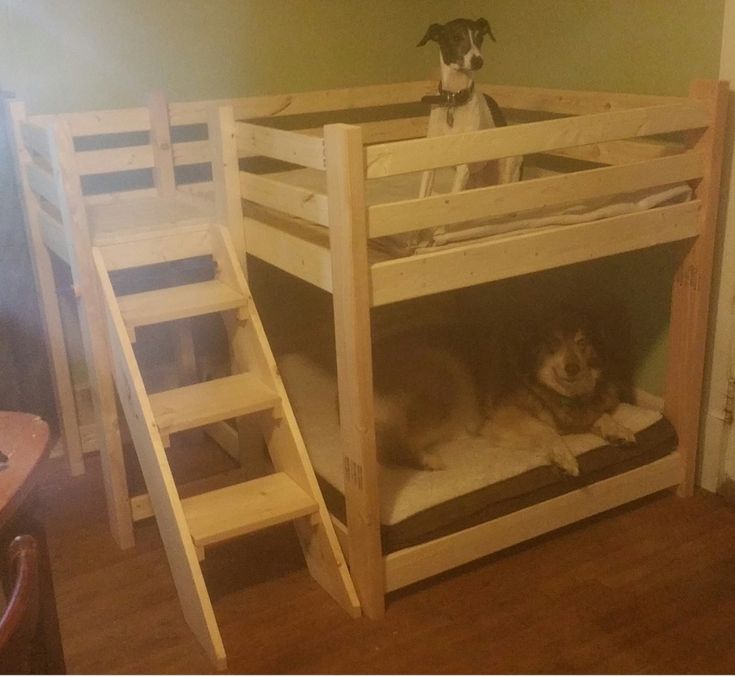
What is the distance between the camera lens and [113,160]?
8.33 ft

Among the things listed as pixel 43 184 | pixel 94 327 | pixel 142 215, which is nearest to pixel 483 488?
pixel 94 327

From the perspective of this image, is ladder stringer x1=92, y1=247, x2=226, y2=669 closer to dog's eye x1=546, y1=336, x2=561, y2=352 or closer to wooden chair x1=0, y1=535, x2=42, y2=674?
wooden chair x1=0, y1=535, x2=42, y2=674

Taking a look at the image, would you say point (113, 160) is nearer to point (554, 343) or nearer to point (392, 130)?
point (392, 130)

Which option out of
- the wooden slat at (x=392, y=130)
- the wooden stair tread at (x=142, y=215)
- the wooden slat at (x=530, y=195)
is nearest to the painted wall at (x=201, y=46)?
the wooden slat at (x=392, y=130)

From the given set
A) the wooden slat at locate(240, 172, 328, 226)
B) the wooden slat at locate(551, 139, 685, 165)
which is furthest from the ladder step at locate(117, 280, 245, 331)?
the wooden slat at locate(551, 139, 685, 165)

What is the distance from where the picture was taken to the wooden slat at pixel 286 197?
6.23 feet

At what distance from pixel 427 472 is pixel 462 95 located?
40.1 inches

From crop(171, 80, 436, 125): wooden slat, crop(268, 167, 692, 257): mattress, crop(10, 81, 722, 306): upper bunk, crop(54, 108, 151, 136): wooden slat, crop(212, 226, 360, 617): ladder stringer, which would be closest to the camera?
crop(10, 81, 722, 306): upper bunk

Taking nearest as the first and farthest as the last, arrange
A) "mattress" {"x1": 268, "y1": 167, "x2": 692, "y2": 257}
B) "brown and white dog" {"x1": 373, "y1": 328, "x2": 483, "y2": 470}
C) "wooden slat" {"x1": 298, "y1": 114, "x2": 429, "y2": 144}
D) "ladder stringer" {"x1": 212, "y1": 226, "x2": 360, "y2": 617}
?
"mattress" {"x1": 268, "y1": 167, "x2": 692, "y2": 257}
"ladder stringer" {"x1": 212, "y1": 226, "x2": 360, "y2": 617}
"brown and white dog" {"x1": 373, "y1": 328, "x2": 483, "y2": 470}
"wooden slat" {"x1": 298, "y1": 114, "x2": 429, "y2": 144}

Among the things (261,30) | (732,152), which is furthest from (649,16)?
(261,30)

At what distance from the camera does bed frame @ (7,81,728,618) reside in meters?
1.86

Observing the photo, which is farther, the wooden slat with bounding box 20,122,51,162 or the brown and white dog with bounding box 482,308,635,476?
the brown and white dog with bounding box 482,308,635,476

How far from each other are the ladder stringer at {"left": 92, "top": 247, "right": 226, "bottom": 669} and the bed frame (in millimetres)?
373

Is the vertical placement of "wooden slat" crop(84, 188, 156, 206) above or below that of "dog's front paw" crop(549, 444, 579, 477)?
above
